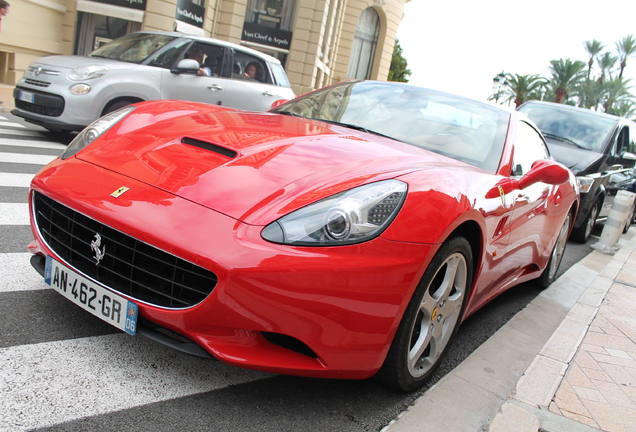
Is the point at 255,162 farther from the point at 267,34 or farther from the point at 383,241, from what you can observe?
the point at 267,34

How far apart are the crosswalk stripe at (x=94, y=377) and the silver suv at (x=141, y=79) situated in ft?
19.2

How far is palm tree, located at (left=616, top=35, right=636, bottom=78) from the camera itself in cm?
5650

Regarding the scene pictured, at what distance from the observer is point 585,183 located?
786 centimetres

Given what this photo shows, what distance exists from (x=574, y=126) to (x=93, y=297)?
8.17 m

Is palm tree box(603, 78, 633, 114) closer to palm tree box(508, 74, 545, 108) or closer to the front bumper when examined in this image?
palm tree box(508, 74, 545, 108)

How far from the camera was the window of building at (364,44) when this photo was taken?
122 feet

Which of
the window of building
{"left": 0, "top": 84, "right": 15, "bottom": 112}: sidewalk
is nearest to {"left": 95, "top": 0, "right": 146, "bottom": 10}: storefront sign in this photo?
{"left": 0, "top": 84, "right": 15, "bottom": 112}: sidewalk

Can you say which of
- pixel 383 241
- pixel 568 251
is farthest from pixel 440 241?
pixel 568 251

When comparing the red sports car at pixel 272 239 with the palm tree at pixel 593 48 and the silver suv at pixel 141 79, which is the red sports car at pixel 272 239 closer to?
the silver suv at pixel 141 79

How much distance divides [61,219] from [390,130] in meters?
1.86

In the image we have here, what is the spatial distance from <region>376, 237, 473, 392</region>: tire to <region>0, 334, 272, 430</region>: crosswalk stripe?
581 millimetres

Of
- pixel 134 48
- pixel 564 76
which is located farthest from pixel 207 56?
pixel 564 76

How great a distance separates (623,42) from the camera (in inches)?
2248

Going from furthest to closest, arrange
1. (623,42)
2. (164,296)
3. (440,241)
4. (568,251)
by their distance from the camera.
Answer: (623,42), (568,251), (440,241), (164,296)
